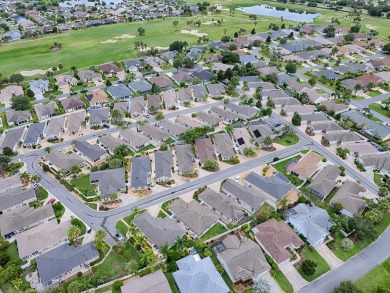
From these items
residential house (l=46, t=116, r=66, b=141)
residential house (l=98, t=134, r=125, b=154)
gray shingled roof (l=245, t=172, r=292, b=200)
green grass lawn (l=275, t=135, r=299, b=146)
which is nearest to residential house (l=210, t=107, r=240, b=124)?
green grass lawn (l=275, t=135, r=299, b=146)

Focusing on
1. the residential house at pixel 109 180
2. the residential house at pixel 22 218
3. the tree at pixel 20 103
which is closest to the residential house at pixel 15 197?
the residential house at pixel 22 218

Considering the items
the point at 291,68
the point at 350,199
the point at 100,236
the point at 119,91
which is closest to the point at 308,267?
the point at 350,199

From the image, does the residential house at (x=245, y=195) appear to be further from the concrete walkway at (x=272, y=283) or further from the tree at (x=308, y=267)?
the tree at (x=308, y=267)

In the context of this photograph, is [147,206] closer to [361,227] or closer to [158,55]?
[361,227]

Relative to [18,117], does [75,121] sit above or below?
above

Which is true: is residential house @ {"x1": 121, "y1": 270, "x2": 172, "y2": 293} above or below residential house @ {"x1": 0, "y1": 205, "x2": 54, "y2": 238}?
above

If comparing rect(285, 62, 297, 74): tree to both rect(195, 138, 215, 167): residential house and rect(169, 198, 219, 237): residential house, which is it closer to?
rect(195, 138, 215, 167): residential house

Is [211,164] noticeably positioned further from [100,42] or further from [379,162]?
[100,42]
